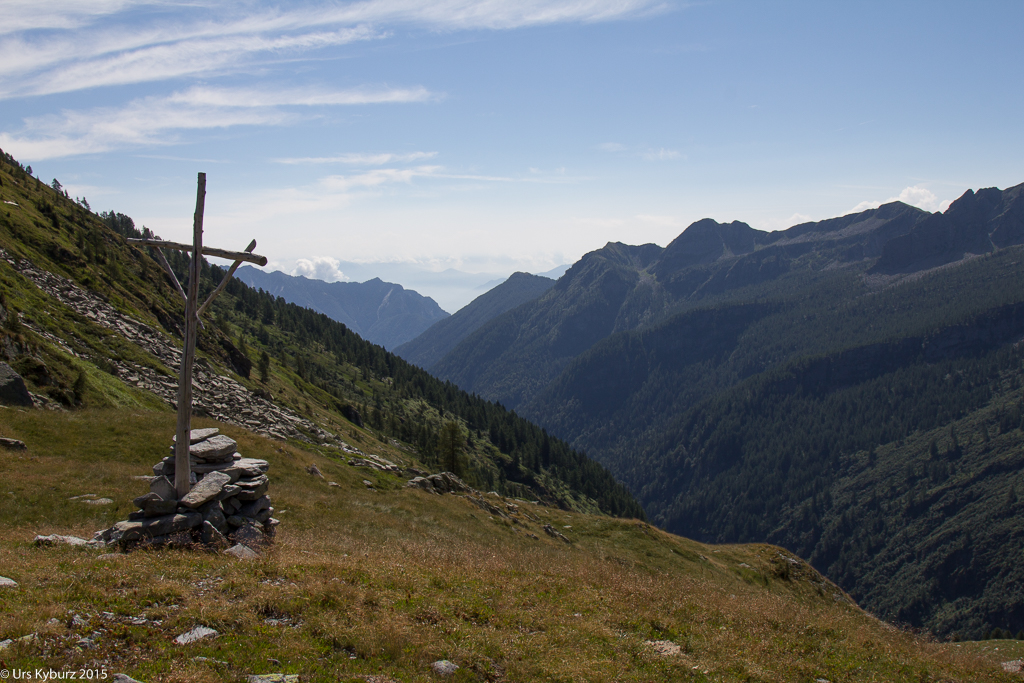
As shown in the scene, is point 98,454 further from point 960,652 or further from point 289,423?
point 960,652

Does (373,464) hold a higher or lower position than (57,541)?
lower

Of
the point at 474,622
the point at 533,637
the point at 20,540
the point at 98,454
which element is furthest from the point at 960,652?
the point at 98,454

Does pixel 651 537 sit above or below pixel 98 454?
below

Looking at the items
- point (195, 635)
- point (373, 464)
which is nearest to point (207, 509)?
point (195, 635)

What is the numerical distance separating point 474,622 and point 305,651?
13.8 feet

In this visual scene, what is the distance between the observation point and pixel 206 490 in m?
17.0

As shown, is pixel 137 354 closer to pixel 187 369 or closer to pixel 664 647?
pixel 187 369

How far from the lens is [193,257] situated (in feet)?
55.1

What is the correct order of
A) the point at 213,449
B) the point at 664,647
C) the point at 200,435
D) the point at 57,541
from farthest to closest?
the point at 200,435 < the point at 213,449 < the point at 57,541 < the point at 664,647

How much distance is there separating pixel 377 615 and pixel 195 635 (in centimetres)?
370

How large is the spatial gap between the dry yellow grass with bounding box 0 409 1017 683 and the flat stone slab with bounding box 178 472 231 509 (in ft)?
6.24

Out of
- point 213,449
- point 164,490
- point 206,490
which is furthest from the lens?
point 213,449

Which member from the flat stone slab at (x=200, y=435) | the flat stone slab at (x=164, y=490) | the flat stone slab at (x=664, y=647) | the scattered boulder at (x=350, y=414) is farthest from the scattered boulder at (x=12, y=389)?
the scattered boulder at (x=350, y=414)

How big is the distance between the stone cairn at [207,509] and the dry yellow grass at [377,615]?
3.24 feet
